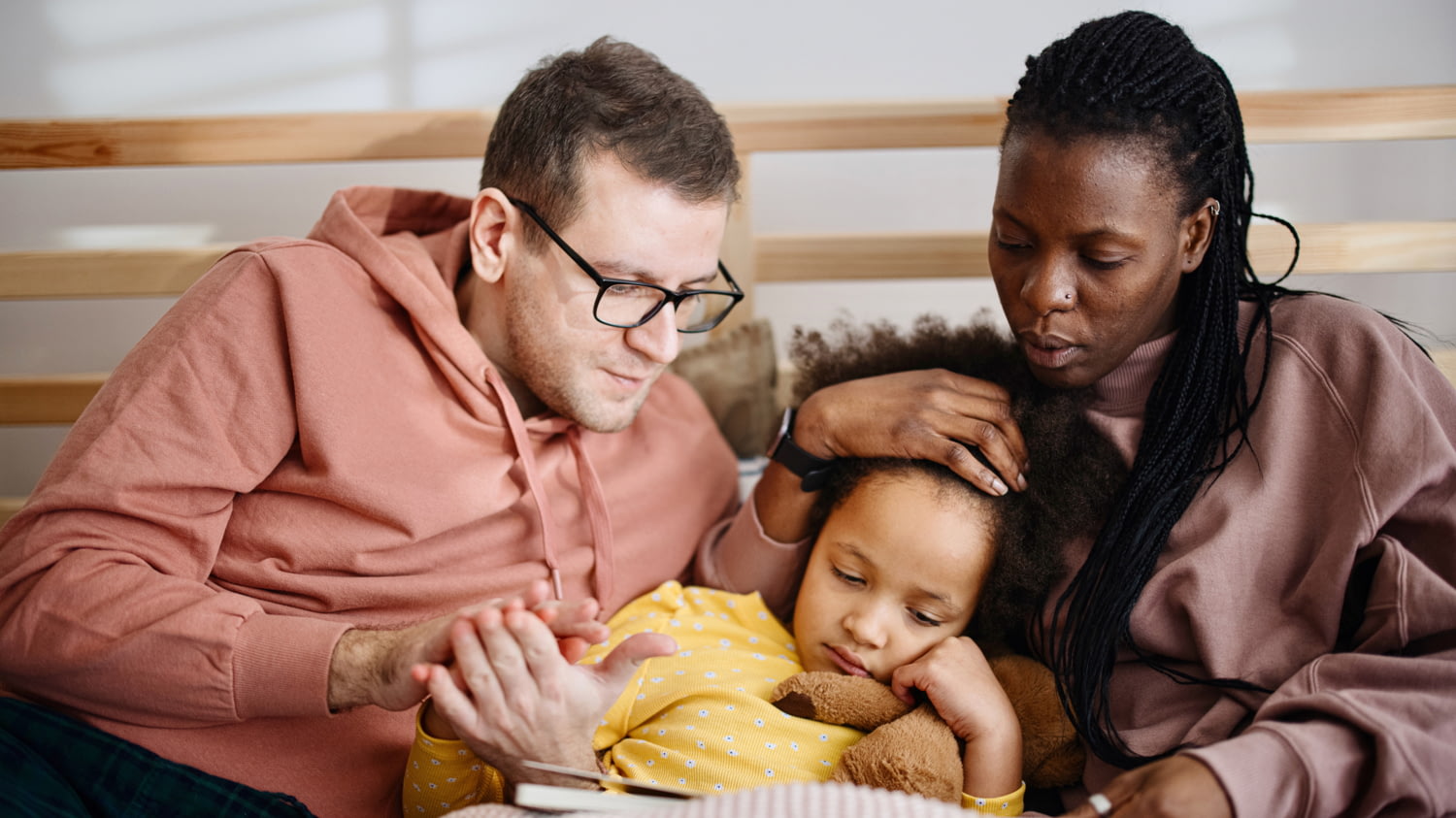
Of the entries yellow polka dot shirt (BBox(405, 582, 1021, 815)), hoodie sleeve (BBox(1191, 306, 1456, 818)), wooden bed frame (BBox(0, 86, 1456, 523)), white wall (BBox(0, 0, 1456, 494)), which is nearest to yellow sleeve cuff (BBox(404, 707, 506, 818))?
yellow polka dot shirt (BBox(405, 582, 1021, 815))

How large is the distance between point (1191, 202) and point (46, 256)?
219cm

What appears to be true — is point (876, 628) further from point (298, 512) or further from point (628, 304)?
point (298, 512)

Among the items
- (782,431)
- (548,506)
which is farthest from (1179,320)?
(548,506)

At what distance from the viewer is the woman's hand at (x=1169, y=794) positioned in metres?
1.15

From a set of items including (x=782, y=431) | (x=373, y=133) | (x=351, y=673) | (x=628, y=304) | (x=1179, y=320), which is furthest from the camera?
(x=373, y=133)

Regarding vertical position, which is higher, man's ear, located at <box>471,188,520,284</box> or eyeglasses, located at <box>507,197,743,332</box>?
man's ear, located at <box>471,188,520,284</box>

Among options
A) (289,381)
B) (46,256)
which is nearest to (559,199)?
(289,381)

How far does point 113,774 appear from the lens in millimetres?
1343

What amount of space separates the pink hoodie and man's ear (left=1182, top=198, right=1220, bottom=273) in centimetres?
94

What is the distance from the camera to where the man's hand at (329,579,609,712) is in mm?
1202

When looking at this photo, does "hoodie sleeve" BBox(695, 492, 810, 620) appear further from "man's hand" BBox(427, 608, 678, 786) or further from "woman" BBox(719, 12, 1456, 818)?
"man's hand" BBox(427, 608, 678, 786)

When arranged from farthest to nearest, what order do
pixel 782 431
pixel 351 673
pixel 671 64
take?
pixel 671 64 < pixel 782 431 < pixel 351 673

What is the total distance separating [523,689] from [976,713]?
24.2 inches

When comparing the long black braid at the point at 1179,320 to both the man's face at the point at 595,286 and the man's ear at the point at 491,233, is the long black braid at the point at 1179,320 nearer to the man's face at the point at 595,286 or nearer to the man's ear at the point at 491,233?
the man's face at the point at 595,286
